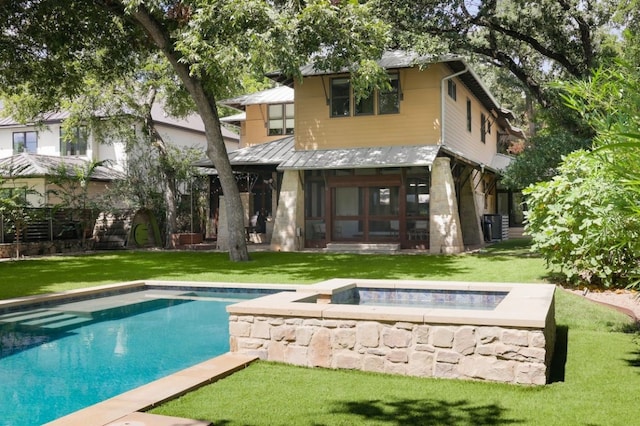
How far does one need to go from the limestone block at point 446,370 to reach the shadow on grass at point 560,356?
951 millimetres

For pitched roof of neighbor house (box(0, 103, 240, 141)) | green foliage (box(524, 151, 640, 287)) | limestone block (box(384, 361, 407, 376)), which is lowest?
limestone block (box(384, 361, 407, 376))

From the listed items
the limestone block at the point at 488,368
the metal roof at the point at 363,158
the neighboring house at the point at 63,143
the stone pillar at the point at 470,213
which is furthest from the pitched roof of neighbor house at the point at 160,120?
the limestone block at the point at 488,368

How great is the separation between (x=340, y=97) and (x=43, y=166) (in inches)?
592

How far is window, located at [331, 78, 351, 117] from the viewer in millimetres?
21344

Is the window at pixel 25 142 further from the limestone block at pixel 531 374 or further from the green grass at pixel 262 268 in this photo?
the limestone block at pixel 531 374

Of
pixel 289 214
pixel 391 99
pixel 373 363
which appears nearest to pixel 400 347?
pixel 373 363

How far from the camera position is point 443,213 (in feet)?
63.9

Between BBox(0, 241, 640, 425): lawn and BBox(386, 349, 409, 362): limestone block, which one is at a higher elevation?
BBox(386, 349, 409, 362): limestone block

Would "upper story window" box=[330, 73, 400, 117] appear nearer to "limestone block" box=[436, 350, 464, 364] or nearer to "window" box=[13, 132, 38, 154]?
"limestone block" box=[436, 350, 464, 364]

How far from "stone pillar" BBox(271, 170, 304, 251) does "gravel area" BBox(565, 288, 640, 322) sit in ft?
38.4

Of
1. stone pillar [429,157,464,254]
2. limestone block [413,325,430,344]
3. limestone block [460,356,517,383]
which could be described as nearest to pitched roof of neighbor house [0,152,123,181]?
stone pillar [429,157,464,254]

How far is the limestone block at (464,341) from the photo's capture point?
225 inches

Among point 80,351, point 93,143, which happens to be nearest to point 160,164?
point 93,143

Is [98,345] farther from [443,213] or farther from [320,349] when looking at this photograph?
[443,213]
